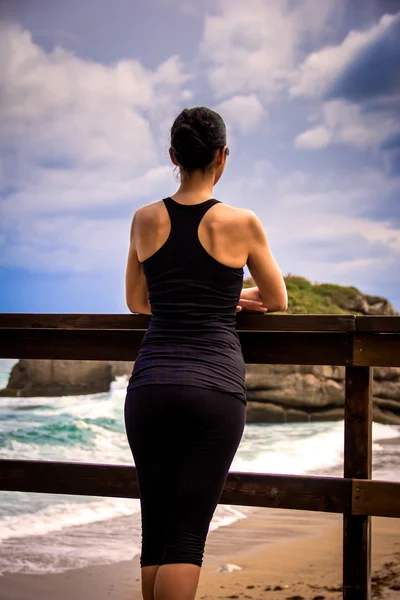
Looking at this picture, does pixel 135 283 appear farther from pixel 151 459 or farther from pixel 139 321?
pixel 151 459

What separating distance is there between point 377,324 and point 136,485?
1.02 metres

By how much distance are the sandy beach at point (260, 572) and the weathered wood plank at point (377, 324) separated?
6.65 feet

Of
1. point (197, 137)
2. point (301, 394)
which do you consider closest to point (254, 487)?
point (197, 137)

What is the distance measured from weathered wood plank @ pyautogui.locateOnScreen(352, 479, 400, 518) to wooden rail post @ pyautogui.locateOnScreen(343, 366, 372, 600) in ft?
0.14

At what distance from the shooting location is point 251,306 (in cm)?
224

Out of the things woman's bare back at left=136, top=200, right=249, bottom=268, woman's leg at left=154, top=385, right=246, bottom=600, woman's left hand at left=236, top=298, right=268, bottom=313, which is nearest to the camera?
woman's leg at left=154, top=385, right=246, bottom=600

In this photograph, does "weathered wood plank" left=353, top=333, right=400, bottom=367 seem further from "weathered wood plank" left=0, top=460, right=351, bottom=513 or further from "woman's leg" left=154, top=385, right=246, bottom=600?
"woman's leg" left=154, top=385, right=246, bottom=600

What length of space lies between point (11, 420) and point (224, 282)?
16.5m

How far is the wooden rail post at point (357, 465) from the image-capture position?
91.8 inches

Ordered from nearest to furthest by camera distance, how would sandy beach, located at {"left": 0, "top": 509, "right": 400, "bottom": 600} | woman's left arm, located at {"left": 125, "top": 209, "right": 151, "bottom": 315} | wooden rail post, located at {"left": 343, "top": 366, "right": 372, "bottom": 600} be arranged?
woman's left arm, located at {"left": 125, "top": 209, "right": 151, "bottom": 315}, wooden rail post, located at {"left": 343, "top": 366, "right": 372, "bottom": 600}, sandy beach, located at {"left": 0, "top": 509, "right": 400, "bottom": 600}

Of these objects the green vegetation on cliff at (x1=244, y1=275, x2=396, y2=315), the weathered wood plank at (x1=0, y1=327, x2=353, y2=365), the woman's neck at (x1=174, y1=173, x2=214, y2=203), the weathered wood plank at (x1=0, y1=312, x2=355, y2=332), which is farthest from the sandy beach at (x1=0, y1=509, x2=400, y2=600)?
the green vegetation on cliff at (x1=244, y1=275, x2=396, y2=315)

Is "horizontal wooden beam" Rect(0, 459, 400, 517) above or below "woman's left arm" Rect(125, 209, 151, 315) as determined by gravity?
below

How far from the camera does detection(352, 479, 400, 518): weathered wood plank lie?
7.59 feet

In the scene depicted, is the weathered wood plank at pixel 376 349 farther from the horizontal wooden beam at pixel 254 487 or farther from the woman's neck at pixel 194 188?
the woman's neck at pixel 194 188
